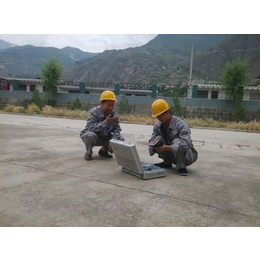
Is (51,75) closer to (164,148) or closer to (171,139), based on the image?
(171,139)

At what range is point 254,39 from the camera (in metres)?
68.1

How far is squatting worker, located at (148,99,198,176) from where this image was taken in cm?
341

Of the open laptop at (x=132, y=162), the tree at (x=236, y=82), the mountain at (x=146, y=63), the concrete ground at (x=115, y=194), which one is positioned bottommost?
the concrete ground at (x=115, y=194)

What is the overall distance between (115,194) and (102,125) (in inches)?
61.6

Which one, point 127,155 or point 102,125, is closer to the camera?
point 127,155

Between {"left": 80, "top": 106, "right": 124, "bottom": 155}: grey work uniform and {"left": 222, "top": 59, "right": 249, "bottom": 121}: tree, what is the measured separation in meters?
11.2

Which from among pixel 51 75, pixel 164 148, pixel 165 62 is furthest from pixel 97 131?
pixel 165 62

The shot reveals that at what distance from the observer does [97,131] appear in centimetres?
415

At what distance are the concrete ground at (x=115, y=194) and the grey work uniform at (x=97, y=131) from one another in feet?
0.91

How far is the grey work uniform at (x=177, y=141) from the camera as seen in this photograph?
11.2ft

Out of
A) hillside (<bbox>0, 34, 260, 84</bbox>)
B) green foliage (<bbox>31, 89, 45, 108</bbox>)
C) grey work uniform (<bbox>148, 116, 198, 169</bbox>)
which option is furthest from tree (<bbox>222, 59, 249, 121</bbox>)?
hillside (<bbox>0, 34, 260, 84</bbox>)

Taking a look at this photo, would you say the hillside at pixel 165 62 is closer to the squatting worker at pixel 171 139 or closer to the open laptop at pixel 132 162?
the squatting worker at pixel 171 139

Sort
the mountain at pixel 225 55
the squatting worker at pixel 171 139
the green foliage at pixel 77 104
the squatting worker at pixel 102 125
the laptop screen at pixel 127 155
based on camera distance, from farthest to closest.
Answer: the mountain at pixel 225 55
the green foliage at pixel 77 104
the squatting worker at pixel 102 125
the squatting worker at pixel 171 139
the laptop screen at pixel 127 155

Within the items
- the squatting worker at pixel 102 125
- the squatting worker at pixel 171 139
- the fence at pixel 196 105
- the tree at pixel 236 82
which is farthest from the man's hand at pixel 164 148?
the fence at pixel 196 105
